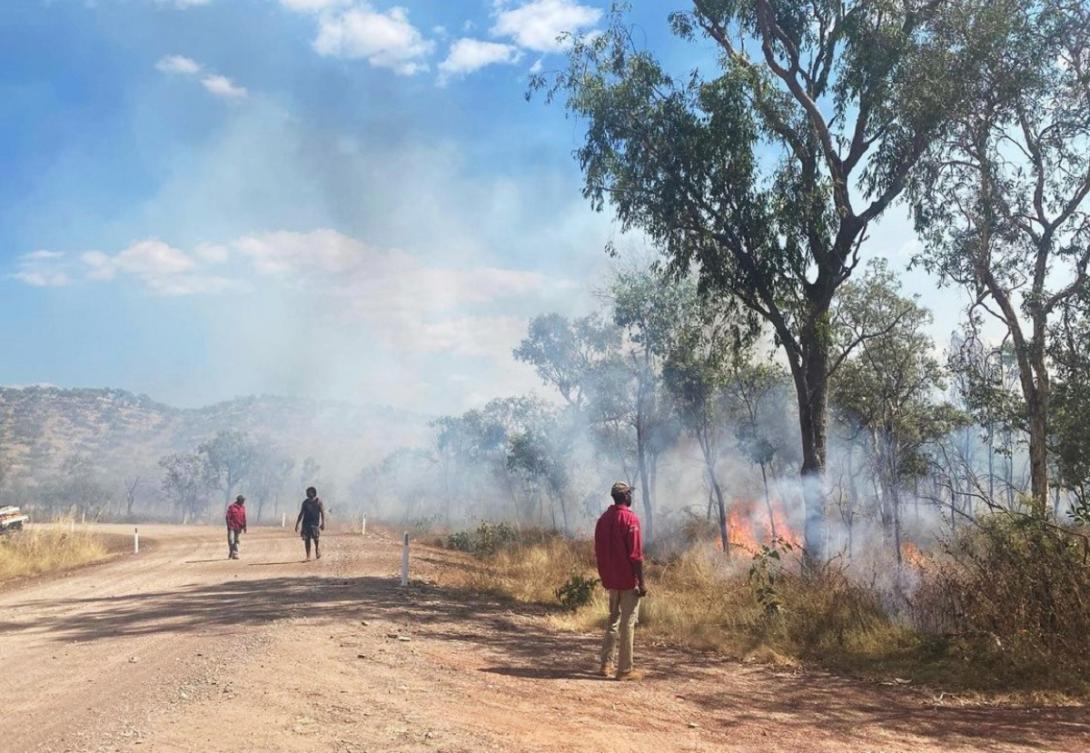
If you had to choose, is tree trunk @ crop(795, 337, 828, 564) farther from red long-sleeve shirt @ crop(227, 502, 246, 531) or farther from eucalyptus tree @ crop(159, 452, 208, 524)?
eucalyptus tree @ crop(159, 452, 208, 524)

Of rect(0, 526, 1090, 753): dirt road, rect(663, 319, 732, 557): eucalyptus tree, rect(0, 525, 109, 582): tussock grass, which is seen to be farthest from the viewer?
rect(663, 319, 732, 557): eucalyptus tree

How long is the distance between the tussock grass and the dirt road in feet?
20.9

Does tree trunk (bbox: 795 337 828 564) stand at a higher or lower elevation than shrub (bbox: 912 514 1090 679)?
higher

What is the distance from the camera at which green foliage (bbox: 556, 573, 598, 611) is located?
1259 centimetres

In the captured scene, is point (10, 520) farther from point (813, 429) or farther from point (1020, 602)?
point (1020, 602)

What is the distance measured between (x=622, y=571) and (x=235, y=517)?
590 inches

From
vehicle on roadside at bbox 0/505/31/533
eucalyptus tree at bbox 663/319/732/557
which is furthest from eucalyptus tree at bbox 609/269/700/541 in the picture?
vehicle on roadside at bbox 0/505/31/533

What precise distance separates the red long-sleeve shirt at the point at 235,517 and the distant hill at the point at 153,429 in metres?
64.7

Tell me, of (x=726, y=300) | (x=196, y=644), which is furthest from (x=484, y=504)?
(x=196, y=644)

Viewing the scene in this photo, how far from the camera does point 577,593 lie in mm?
12672

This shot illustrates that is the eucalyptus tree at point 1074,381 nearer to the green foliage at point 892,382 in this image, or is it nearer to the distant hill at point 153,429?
the green foliage at point 892,382

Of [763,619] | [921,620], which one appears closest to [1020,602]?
[921,620]

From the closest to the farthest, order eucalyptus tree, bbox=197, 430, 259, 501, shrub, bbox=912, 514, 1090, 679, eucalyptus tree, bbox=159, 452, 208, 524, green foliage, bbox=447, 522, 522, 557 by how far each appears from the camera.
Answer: shrub, bbox=912, 514, 1090, 679
green foliage, bbox=447, 522, 522, 557
eucalyptus tree, bbox=159, 452, 208, 524
eucalyptus tree, bbox=197, 430, 259, 501

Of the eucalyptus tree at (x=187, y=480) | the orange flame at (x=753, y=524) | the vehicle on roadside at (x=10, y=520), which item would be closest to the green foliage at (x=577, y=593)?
the orange flame at (x=753, y=524)
